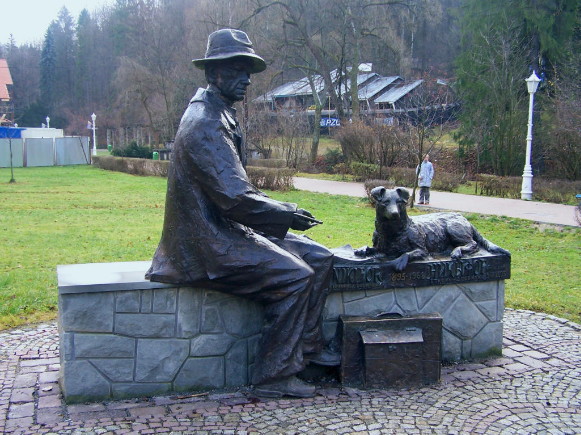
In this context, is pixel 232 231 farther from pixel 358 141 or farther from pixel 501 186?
pixel 358 141

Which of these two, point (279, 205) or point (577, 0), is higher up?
point (577, 0)

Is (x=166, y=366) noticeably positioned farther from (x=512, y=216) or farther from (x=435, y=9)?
(x=435, y=9)

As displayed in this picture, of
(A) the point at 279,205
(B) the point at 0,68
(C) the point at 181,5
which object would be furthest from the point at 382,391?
(B) the point at 0,68

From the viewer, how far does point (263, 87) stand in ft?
126

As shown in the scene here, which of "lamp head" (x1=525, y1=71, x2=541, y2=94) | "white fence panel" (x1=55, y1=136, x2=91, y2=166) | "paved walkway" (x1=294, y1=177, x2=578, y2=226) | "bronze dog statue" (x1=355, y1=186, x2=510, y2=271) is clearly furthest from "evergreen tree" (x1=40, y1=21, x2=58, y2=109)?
"bronze dog statue" (x1=355, y1=186, x2=510, y2=271)

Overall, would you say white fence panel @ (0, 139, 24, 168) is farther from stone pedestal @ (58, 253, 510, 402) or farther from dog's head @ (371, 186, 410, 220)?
dog's head @ (371, 186, 410, 220)

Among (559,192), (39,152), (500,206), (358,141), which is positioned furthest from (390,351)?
(39,152)

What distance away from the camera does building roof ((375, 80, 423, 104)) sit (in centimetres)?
4431

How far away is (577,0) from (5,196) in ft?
80.4

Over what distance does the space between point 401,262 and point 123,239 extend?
7791 mm

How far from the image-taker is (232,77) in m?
4.67

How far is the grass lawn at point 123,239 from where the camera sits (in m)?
7.39

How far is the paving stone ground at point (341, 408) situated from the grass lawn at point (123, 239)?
6.47 ft

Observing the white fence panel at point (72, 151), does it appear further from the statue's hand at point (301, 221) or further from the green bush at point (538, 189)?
the statue's hand at point (301, 221)
